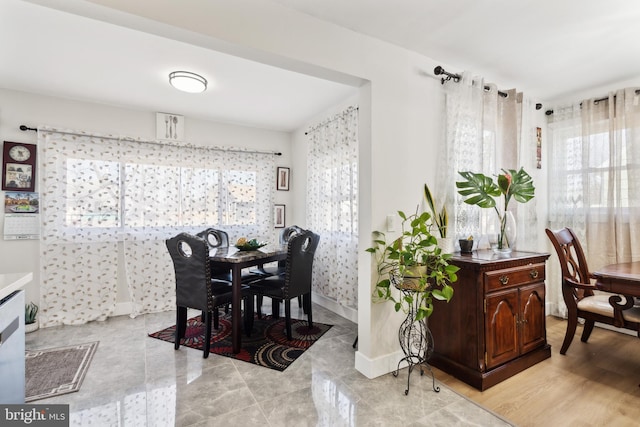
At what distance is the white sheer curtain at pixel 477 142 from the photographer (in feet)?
8.41

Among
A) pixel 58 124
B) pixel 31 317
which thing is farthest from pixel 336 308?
pixel 58 124

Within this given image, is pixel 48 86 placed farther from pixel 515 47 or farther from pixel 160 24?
pixel 515 47

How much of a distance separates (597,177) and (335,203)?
108 inches

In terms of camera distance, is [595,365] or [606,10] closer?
[606,10]

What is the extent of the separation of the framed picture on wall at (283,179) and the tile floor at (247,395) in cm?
258

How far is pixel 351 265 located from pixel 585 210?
8.40 feet

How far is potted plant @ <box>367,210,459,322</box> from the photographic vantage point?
195 cm

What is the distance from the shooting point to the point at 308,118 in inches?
163

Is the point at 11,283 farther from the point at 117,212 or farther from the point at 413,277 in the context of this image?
the point at 117,212

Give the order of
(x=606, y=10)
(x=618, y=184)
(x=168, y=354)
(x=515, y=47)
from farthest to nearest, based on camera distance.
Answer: (x=618, y=184) → (x=168, y=354) → (x=515, y=47) → (x=606, y=10)

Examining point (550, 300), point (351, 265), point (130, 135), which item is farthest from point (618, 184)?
point (130, 135)

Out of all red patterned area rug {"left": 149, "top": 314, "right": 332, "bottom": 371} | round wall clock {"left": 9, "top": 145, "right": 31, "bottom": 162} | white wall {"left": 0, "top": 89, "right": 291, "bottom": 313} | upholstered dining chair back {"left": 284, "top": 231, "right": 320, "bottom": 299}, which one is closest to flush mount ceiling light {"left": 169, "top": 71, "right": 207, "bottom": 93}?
white wall {"left": 0, "top": 89, "right": 291, "bottom": 313}

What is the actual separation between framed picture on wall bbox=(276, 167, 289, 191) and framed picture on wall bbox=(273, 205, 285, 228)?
30 centimetres

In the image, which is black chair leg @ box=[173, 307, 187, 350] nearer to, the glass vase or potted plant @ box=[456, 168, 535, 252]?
potted plant @ box=[456, 168, 535, 252]
